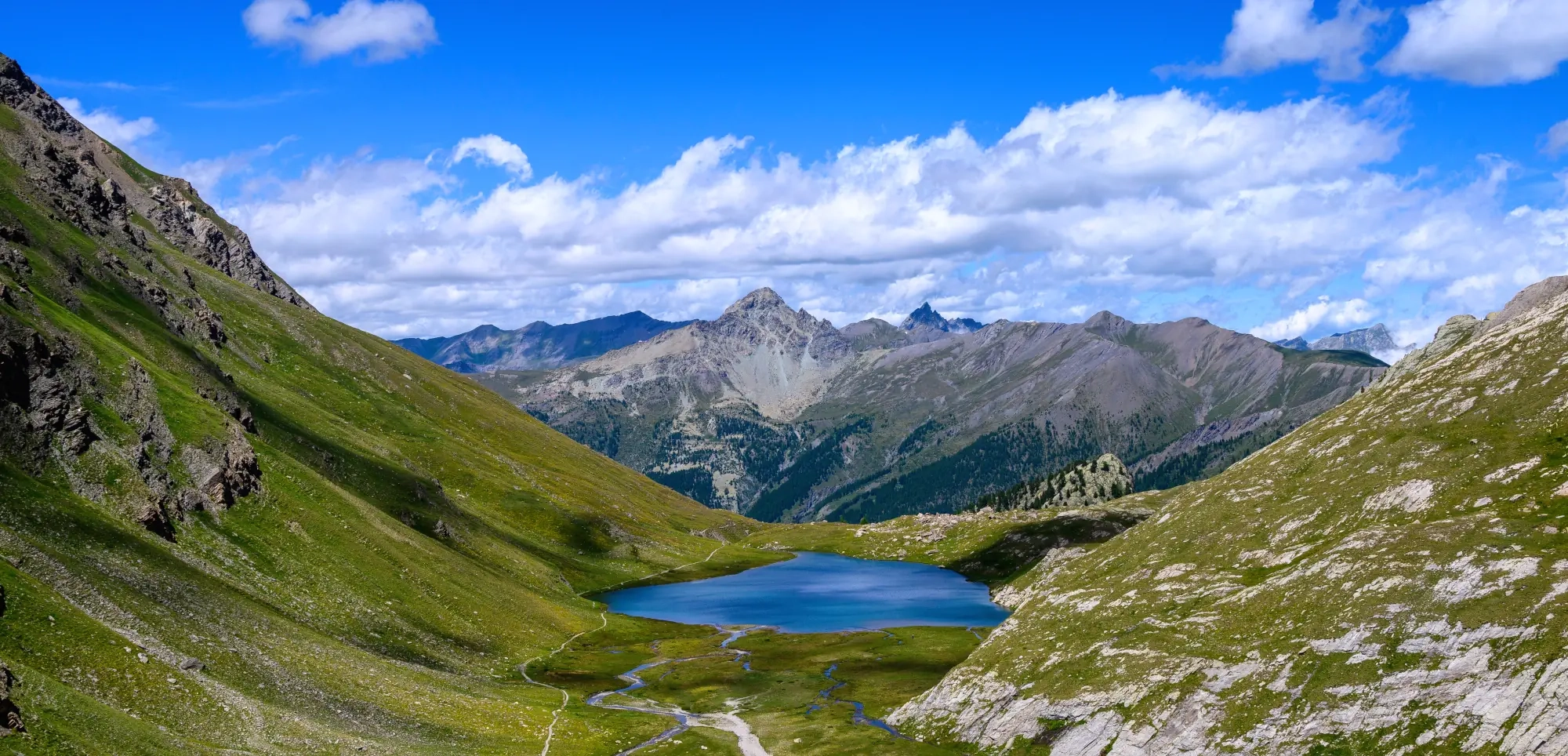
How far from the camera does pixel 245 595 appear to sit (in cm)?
10162

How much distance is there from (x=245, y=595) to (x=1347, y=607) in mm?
99534

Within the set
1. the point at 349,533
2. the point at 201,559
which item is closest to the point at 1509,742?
the point at 201,559

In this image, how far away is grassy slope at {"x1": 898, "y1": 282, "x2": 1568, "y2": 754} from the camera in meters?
73.4

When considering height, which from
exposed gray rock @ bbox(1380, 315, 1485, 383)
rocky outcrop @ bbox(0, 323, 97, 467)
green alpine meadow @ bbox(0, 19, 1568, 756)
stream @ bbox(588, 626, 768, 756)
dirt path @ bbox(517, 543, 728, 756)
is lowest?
stream @ bbox(588, 626, 768, 756)

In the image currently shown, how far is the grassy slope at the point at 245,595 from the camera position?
6919 centimetres

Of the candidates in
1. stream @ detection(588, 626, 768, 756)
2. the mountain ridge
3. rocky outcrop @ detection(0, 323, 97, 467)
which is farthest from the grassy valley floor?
rocky outcrop @ detection(0, 323, 97, 467)

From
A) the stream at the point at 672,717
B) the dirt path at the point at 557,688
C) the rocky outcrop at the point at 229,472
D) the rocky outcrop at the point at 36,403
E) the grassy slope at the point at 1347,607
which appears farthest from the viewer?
the rocky outcrop at the point at 229,472

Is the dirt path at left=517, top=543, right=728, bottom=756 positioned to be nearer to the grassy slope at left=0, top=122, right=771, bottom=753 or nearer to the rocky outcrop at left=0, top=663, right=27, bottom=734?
the grassy slope at left=0, top=122, right=771, bottom=753

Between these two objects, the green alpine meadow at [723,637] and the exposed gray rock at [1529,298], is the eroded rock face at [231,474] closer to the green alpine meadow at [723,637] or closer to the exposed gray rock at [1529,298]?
the green alpine meadow at [723,637]

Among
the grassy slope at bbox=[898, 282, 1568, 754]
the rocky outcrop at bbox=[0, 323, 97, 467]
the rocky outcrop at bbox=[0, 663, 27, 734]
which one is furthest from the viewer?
the rocky outcrop at bbox=[0, 323, 97, 467]

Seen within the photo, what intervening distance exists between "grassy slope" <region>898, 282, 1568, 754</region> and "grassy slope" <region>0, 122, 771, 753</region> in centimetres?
4801

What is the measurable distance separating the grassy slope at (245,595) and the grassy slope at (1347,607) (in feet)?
158

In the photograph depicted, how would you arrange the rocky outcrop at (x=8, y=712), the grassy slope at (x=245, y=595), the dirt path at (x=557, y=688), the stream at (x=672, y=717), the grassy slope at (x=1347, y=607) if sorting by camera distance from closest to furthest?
the rocky outcrop at (x=8, y=712) → the grassy slope at (x=245, y=595) → the grassy slope at (x=1347, y=607) → the dirt path at (x=557, y=688) → the stream at (x=672, y=717)

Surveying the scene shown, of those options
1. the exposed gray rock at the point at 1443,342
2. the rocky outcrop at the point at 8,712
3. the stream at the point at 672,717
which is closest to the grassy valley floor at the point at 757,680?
the stream at the point at 672,717
